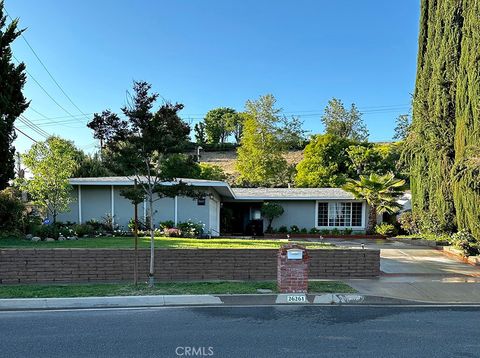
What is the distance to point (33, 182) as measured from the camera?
52.9 ft

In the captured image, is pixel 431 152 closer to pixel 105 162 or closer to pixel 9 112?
pixel 105 162

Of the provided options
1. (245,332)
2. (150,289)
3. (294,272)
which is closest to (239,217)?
(150,289)

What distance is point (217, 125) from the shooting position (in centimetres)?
8575

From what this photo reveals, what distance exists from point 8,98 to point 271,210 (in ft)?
51.9

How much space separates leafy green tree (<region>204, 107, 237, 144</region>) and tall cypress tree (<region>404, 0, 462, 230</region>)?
61.2 meters

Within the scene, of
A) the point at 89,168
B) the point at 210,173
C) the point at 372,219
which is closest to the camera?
the point at 372,219

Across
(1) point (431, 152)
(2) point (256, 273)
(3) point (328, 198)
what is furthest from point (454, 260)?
(3) point (328, 198)

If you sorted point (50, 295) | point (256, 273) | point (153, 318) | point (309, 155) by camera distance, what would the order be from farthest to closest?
point (309, 155), point (256, 273), point (50, 295), point (153, 318)

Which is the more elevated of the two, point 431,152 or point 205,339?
point 431,152

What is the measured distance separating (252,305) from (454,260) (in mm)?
9938

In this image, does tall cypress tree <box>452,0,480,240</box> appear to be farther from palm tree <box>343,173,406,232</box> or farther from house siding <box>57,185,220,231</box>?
house siding <box>57,185,220,231</box>

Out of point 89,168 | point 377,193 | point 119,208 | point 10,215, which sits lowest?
point 10,215

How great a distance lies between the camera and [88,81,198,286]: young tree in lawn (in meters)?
9.43

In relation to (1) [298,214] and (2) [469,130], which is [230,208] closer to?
(1) [298,214]
